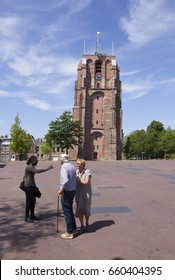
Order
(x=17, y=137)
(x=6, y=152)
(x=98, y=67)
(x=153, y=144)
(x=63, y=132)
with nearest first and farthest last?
1. (x=17, y=137)
2. (x=63, y=132)
3. (x=98, y=67)
4. (x=153, y=144)
5. (x=6, y=152)

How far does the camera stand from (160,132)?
315ft

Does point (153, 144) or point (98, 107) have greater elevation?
point (98, 107)

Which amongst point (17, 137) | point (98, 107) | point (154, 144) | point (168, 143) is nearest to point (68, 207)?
point (17, 137)

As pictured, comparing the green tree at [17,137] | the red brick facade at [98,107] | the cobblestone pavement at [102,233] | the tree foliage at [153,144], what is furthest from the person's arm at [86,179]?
the tree foliage at [153,144]

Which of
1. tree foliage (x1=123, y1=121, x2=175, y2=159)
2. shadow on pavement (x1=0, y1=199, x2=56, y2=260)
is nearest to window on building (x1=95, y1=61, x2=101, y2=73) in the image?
tree foliage (x1=123, y1=121, x2=175, y2=159)

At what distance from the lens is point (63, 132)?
64.4 metres

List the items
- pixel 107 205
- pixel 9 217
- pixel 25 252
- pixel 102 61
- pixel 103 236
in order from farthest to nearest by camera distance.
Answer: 1. pixel 102 61
2. pixel 107 205
3. pixel 9 217
4. pixel 103 236
5. pixel 25 252

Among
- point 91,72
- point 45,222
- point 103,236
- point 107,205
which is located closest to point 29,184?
point 45,222

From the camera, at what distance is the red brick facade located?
234ft

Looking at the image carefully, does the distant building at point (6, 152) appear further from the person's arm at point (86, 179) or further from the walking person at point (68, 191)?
the walking person at point (68, 191)

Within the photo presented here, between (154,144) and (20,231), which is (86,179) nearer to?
(20,231)

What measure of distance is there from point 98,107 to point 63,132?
13.8 meters

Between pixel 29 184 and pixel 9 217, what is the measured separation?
1327mm
